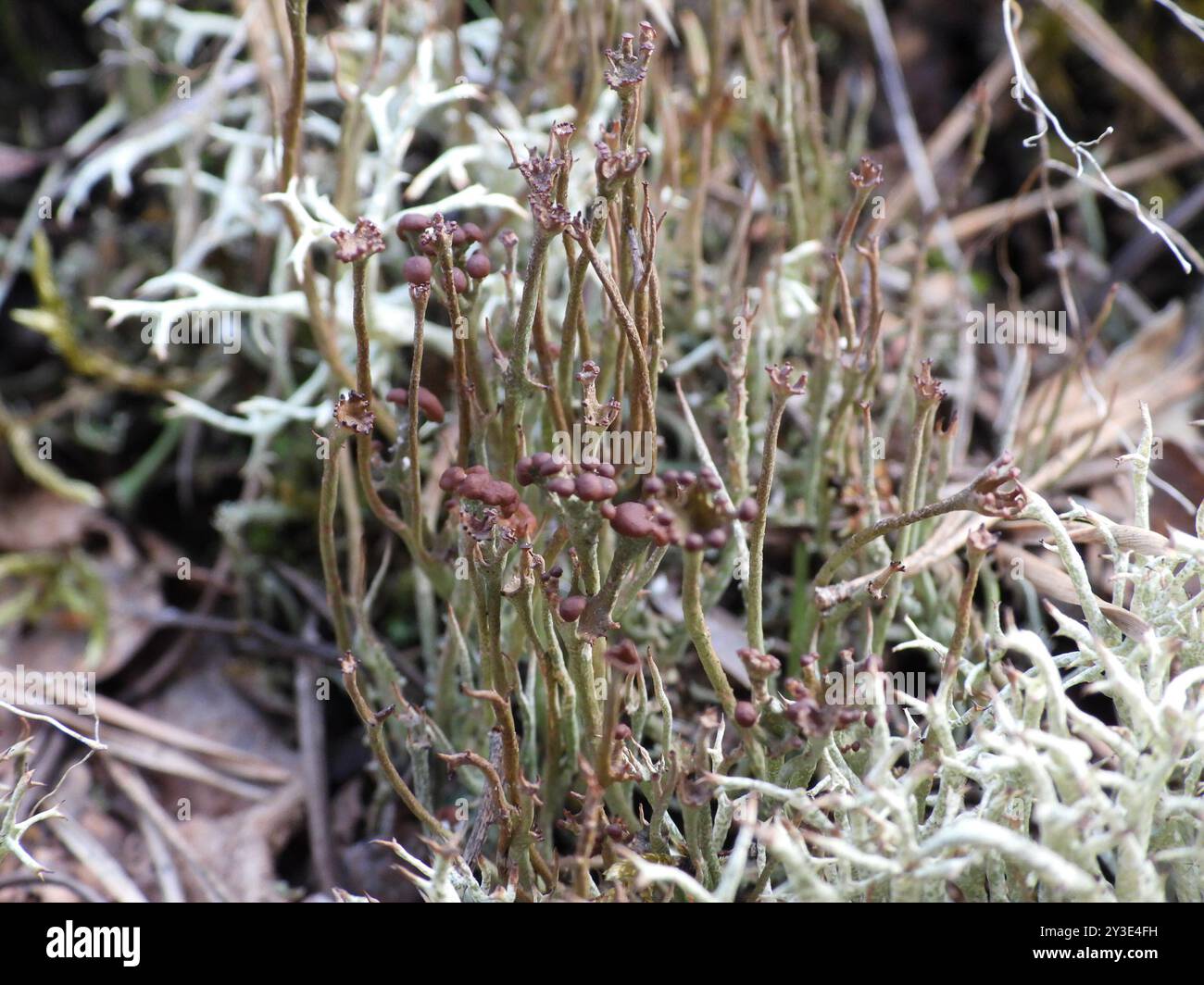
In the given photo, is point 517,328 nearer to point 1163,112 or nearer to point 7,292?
point 7,292

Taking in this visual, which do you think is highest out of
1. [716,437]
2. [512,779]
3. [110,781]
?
[716,437]

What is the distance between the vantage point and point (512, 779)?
1.07m

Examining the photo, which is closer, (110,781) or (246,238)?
(110,781)

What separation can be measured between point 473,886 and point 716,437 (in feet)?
2.73

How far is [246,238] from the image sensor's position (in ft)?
6.73

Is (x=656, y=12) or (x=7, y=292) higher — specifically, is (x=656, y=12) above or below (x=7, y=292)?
above

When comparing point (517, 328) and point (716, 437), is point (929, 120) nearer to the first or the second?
point (716, 437)

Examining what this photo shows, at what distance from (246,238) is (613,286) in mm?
1294

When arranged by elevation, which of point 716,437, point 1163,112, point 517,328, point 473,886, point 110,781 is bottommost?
point 110,781

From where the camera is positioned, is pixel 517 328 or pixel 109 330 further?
pixel 109 330
